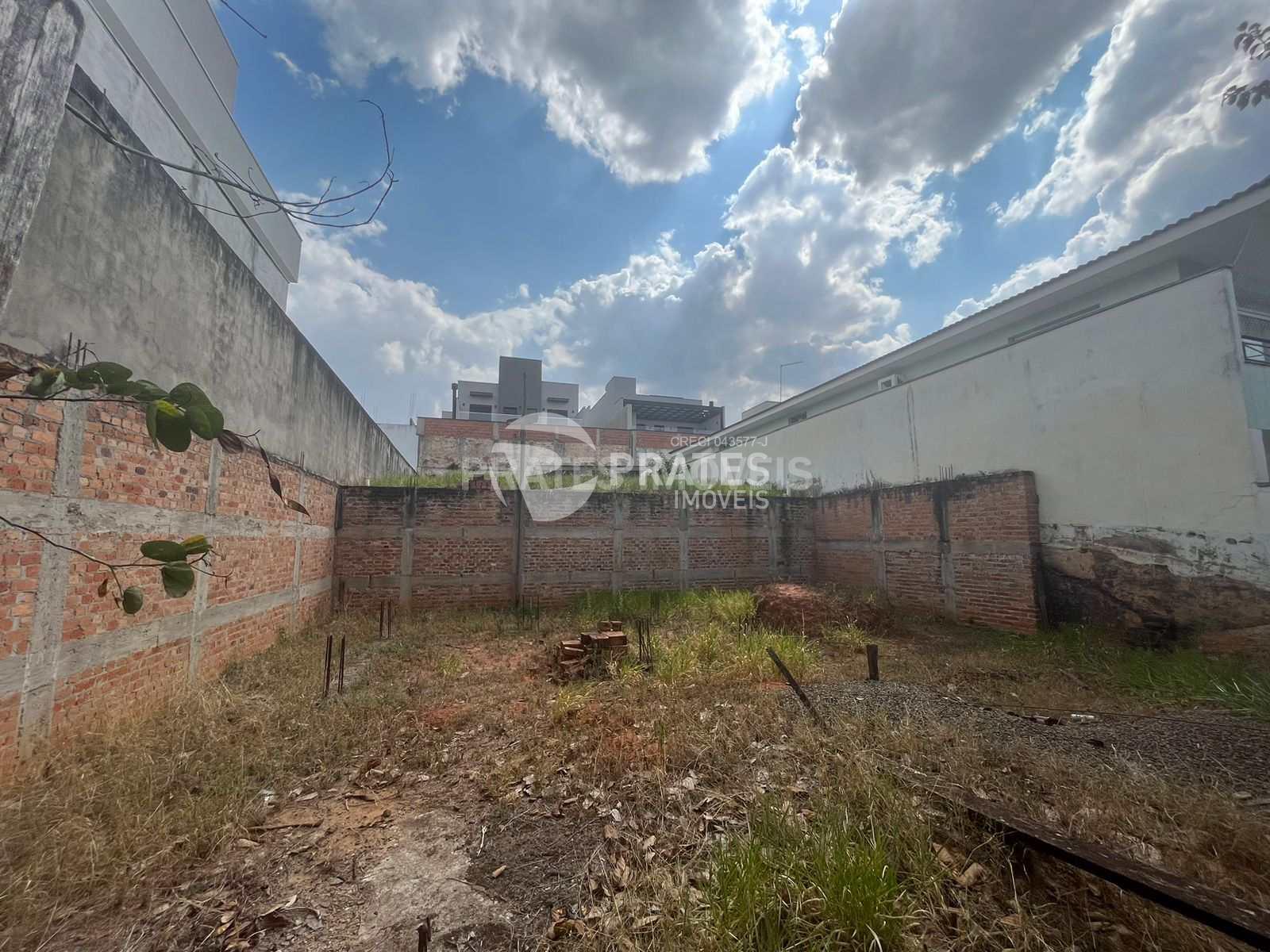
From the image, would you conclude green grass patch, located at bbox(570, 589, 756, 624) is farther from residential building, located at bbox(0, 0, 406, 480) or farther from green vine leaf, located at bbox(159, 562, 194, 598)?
green vine leaf, located at bbox(159, 562, 194, 598)

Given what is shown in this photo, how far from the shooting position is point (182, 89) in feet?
30.3

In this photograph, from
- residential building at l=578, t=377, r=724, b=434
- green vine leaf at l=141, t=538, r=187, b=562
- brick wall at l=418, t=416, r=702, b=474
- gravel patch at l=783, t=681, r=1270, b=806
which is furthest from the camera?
residential building at l=578, t=377, r=724, b=434

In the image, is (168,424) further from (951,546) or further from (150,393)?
(951,546)

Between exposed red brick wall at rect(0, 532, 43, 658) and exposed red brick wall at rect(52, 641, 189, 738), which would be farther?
exposed red brick wall at rect(52, 641, 189, 738)

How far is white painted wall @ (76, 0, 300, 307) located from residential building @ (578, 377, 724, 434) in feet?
59.5

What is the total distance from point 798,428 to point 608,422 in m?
19.4

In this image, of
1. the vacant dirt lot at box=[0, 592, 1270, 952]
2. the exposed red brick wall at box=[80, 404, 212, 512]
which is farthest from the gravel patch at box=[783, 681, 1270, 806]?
the exposed red brick wall at box=[80, 404, 212, 512]

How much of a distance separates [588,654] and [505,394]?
26587 mm

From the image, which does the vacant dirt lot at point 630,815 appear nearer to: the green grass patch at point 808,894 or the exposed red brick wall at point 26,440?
the green grass patch at point 808,894

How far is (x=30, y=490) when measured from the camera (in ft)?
9.32

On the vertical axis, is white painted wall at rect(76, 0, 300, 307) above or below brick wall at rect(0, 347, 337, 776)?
above

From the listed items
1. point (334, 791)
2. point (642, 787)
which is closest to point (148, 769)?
point (334, 791)

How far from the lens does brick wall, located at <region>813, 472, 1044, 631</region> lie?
7.28m

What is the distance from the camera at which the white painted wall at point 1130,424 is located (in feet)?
18.1
